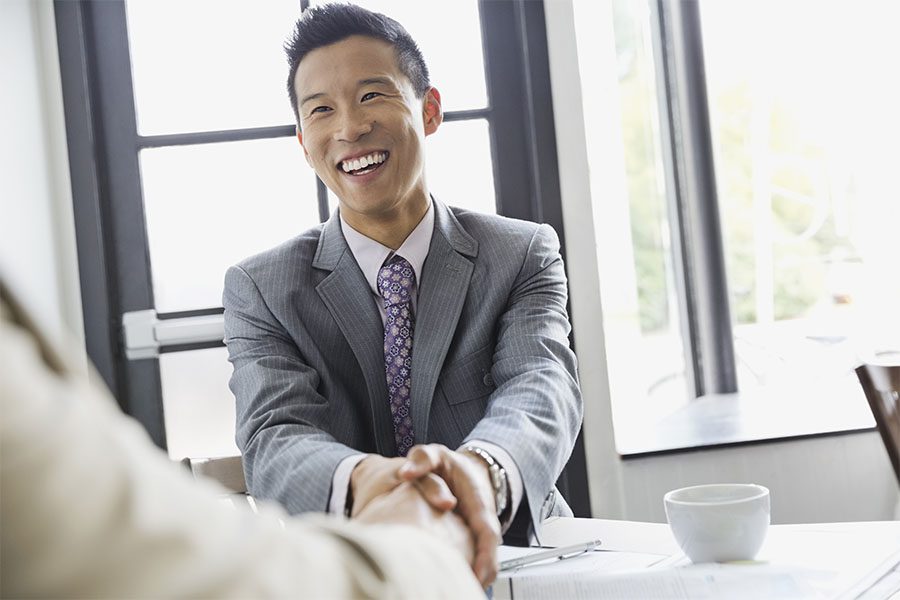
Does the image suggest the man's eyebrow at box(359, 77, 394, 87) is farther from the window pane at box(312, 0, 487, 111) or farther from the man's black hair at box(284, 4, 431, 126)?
the window pane at box(312, 0, 487, 111)

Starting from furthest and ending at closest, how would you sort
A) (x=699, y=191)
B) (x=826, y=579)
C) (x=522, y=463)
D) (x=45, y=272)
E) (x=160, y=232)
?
(x=699, y=191)
(x=160, y=232)
(x=45, y=272)
(x=522, y=463)
(x=826, y=579)

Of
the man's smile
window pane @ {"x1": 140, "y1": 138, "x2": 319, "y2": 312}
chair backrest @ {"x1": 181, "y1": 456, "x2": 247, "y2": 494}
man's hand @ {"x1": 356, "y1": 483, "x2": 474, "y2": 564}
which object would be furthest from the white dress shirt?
window pane @ {"x1": 140, "y1": 138, "x2": 319, "y2": 312}

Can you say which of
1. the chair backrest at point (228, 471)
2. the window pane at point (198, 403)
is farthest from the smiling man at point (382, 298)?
the window pane at point (198, 403)

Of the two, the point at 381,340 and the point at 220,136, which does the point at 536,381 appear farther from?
the point at 220,136

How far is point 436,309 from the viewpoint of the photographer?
169 centimetres

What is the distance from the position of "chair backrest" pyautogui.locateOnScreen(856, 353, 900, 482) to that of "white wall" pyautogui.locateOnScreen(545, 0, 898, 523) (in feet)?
2.53

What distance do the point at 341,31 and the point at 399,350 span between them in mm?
592

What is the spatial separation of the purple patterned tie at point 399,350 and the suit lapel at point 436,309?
1.0 inches

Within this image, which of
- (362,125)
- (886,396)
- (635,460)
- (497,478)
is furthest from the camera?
(635,460)

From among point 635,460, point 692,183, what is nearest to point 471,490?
point 635,460

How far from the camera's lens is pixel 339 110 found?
1748mm

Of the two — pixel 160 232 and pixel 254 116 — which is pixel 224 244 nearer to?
pixel 160 232

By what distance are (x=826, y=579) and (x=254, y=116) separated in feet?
6.49

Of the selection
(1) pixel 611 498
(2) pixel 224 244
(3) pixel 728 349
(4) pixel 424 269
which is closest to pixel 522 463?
(4) pixel 424 269
